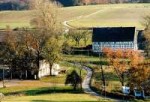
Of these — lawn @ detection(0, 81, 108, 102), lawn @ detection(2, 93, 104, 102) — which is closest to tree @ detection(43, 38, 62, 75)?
lawn @ detection(0, 81, 108, 102)

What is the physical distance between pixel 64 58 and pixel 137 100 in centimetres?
3704

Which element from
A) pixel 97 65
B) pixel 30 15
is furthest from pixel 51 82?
pixel 30 15

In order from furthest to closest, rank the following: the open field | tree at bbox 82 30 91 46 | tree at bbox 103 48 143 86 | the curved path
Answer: the open field < tree at bbox 82 30 91 46 < tree at bbox 103 48 143 86 < the curved path

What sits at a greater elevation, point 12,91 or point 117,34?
point 117,34

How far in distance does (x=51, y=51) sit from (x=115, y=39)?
83.7 ft

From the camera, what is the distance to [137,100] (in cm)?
6238

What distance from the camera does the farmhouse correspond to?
106 metres

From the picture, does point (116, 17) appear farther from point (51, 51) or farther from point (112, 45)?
point (51, 51)

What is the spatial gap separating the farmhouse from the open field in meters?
30.0

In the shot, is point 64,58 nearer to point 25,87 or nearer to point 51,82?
point 51,82

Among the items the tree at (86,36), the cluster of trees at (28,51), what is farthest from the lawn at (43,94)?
the tree at (86,36)

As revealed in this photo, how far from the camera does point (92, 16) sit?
155000 millimetres

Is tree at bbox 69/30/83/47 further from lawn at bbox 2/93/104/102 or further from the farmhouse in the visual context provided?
lawn at bbox 2/93/104/102

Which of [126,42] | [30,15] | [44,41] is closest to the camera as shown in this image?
[44,41]
